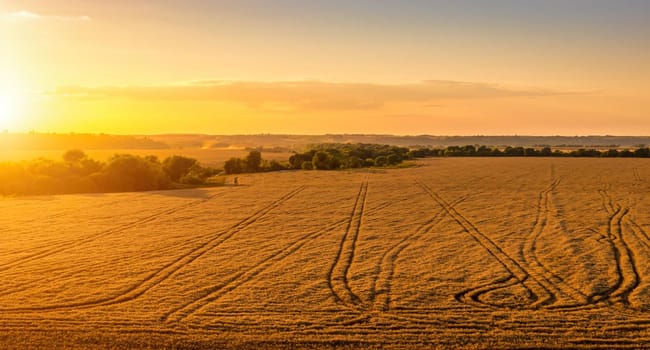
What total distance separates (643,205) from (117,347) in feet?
94.9

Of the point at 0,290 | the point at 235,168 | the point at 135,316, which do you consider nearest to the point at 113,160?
the point at 235,168

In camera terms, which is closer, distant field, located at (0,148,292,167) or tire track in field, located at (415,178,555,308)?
tire track in field, located at (415,178,555,308)

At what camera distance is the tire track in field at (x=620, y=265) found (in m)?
13.5

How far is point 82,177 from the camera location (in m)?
46.6

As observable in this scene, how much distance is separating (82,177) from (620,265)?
133 feet

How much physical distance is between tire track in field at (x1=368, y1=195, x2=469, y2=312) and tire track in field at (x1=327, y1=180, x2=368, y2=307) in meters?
0.47

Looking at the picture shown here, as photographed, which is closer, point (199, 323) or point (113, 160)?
point (199, 323)

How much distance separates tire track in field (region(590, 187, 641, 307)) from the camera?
13.5 metres

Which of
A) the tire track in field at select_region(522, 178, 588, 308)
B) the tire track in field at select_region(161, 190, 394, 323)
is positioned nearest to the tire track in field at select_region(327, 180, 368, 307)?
the tire track in field at select_region(161, 190, 394, 323)

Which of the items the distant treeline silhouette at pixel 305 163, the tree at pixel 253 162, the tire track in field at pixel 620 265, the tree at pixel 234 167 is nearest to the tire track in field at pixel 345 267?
the tire track in field at pixel 620 265

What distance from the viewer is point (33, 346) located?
10.4 m

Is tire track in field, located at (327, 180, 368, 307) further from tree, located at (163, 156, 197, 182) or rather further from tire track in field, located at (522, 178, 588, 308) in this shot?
tree, located at (163, 156, 197, 182)

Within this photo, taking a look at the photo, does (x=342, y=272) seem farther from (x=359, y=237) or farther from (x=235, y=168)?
(x=235, y=168)

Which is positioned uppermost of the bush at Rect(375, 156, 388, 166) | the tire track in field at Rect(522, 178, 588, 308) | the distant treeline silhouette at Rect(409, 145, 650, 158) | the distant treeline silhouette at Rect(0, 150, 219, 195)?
the distant treeline silhouette at Rect(409, 145, 650, 158)
